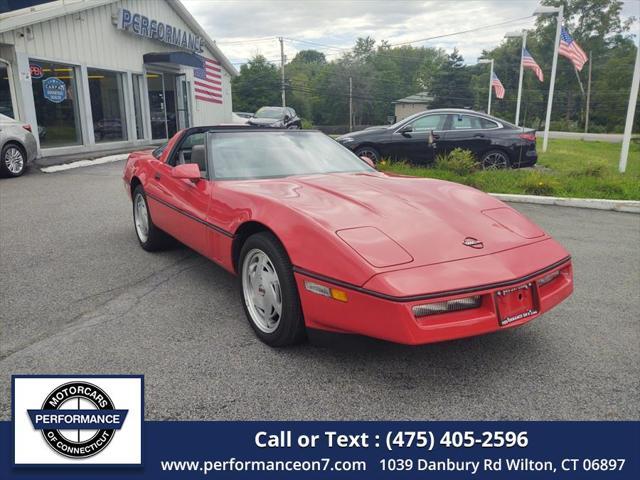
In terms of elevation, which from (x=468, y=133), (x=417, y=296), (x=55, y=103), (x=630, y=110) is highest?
(x=55, y=103)

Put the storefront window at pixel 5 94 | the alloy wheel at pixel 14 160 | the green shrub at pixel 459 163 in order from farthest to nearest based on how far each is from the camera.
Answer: the storefront window at pixel 5 94 < the alloy wheel at pixel 14 160 < the green shrub at pixel 459 163

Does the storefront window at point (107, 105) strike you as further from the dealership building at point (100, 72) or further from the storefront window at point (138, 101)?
the storefront window at point (138, 101)

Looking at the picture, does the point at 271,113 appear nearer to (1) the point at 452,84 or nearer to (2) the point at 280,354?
(2) the point at 280,354

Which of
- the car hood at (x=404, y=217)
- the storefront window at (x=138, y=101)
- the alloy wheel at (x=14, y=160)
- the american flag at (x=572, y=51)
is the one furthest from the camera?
the storefront window at (x=138, y=101)

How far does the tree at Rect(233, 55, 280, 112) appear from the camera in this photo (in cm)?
7044

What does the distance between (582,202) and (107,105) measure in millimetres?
14335

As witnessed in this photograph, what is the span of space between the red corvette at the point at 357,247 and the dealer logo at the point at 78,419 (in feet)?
3.48

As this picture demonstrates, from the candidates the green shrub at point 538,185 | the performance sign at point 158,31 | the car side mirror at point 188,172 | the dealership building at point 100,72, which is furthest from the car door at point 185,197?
the performance sign at point 158,31

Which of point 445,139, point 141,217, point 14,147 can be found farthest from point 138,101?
point 141,217

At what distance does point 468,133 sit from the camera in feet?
35.0

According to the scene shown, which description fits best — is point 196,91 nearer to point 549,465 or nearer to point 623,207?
point 623,207

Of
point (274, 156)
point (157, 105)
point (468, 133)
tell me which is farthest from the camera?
point (157, 105)

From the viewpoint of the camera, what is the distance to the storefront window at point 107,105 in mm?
15555

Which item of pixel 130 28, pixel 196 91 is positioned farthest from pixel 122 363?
pixel 196 91
